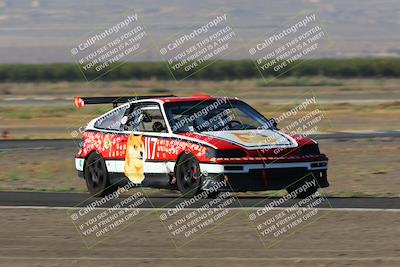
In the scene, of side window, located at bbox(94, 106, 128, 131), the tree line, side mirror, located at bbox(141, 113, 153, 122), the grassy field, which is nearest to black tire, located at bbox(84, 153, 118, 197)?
side window, located at bbox(94, 106, 128, 131)

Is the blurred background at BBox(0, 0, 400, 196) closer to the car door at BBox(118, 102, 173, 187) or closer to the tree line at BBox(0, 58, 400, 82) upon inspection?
the tree line at BBox(0, 58, 400, 82)

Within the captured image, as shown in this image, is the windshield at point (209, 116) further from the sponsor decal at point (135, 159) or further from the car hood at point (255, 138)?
the sponsor decal at point (135, 159)

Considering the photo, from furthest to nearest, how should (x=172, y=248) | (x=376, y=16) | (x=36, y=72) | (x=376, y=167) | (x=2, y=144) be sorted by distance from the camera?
1. (x=376, y=16)
2. (x=36, y=72)
3. (x=2, y=144)
4. (x=376, y=167)
5. (x=172, y=248)

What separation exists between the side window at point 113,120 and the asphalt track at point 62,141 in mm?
10103

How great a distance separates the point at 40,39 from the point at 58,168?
442 ft

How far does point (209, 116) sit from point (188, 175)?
1032 millimetres

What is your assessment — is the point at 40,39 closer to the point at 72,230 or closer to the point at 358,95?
the point at 358,95

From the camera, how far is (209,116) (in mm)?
16094

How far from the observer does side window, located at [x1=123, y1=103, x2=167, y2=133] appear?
1639 centimetres

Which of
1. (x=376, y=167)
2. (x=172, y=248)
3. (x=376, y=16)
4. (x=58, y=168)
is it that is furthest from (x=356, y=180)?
(x=376, y=16)

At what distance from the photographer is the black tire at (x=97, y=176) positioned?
1678 centimetres

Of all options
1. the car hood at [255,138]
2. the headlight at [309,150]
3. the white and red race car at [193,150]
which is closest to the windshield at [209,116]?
the white and red race car at [193,150]

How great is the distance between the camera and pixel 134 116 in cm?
1675

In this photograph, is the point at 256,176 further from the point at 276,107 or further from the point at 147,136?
the point at 276,107
